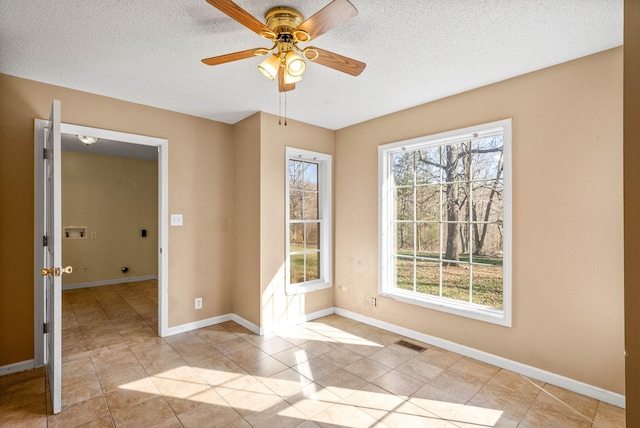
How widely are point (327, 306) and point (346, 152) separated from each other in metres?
2.14

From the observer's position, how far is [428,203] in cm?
350

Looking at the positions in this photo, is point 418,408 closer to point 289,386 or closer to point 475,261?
point 289,386

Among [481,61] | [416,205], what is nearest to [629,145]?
[481,61]

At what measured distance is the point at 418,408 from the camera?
225 cm

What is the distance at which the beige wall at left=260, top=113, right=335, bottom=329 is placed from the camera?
363 cm

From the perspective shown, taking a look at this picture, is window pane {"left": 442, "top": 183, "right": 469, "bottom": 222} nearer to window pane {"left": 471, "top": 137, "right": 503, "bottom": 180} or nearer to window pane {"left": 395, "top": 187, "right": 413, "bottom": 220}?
window pane {"left": 471, "top": 137, "right": 503, "bottom": 180}

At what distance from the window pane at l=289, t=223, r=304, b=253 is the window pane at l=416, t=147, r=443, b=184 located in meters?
1.60

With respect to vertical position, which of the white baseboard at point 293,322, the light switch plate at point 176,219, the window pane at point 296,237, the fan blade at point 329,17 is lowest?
the white baseboard at point 293,322

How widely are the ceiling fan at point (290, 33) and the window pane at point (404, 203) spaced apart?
6.17 ft

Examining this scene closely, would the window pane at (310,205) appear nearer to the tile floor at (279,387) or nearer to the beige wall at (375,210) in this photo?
the beige wall at (375,210)

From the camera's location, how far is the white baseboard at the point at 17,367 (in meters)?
2.67

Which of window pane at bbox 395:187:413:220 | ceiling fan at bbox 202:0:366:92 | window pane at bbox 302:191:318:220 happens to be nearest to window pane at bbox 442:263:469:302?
window pane at bbox 395:187:413:220

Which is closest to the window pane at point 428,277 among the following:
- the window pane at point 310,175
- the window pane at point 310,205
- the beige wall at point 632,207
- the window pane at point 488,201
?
the window pane at point 488,201

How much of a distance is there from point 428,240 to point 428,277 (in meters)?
0.41
